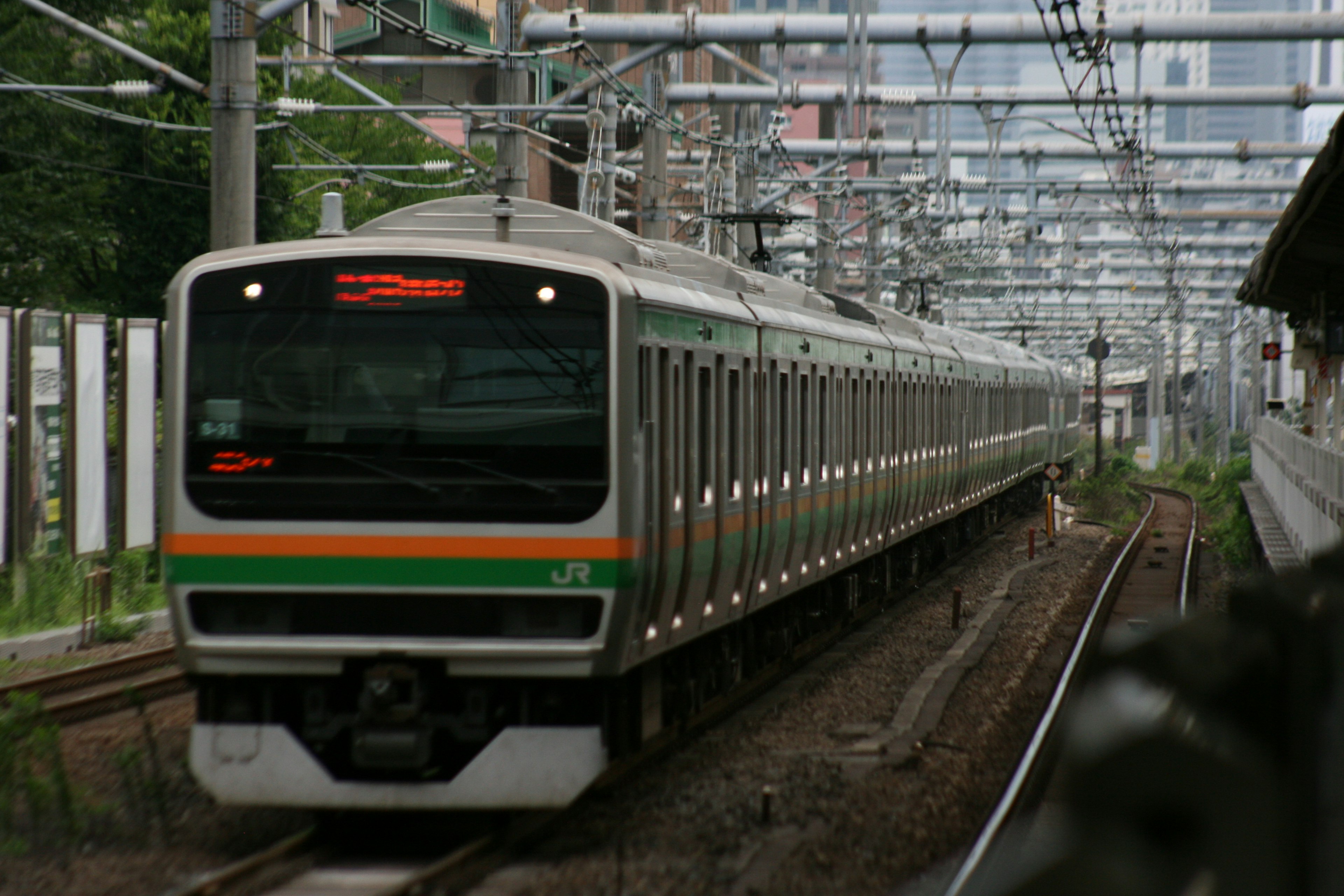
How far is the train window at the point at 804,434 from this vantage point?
456 inches

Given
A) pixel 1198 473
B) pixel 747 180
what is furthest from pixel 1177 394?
pixel 747 180

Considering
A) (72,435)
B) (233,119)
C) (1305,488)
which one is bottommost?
(1305,488)

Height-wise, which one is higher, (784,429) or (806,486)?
(784,429)

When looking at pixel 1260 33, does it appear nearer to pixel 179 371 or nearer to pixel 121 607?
pixel 121 607

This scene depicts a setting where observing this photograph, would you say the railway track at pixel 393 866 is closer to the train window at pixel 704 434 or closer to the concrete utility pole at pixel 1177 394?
the train window at pixel 704 434

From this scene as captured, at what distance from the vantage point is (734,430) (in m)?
9.66

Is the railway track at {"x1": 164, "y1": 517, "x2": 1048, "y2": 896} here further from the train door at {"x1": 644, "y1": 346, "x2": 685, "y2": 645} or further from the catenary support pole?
the catenary support pole

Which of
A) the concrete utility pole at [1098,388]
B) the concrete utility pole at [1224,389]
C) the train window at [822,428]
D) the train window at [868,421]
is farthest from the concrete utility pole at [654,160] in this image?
the concrete utility pole at [1224,389]

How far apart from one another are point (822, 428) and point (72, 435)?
6323 millimetres

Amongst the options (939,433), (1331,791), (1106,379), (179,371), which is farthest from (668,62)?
(1106,379)

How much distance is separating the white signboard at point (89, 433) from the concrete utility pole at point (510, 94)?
387cm

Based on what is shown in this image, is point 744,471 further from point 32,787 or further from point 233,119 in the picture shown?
point 233,119

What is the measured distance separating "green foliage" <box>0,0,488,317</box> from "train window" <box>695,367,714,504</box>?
18544 millimetres

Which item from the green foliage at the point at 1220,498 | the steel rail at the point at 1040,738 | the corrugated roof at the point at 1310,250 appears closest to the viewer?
the steel rail at the point at 1040,738
